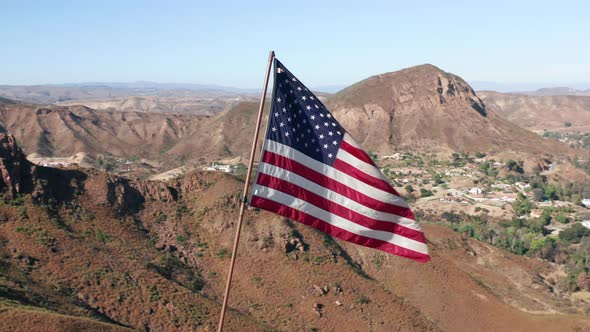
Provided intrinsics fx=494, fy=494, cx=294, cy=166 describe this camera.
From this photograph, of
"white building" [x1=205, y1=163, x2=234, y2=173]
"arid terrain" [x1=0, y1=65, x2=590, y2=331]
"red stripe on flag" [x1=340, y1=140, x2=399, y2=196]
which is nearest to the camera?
"red stripe on flag" [x1=340, y1=140, x2=399, y2=196]

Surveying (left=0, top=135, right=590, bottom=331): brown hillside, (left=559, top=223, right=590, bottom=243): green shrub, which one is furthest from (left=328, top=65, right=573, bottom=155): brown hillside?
(left=0, top=135, right=590, bottom=331): brown hillside

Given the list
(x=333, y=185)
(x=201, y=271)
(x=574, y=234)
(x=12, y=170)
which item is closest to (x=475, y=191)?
(x=574, y=234)

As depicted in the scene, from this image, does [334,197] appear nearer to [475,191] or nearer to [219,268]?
[219,268]

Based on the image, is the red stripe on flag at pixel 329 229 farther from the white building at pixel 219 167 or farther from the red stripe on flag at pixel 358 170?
the white building at pixel 219 167

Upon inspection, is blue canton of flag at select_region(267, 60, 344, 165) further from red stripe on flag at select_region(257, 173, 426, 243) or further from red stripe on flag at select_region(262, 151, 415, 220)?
red stripe on flag at select_region(257, 173, 426, 243)

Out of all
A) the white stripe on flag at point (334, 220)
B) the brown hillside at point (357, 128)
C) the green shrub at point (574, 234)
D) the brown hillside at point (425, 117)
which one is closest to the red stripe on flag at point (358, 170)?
the white stripe on flag at point (334, 220)

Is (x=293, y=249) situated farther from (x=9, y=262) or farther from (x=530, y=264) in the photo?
(x=530, y=264)
